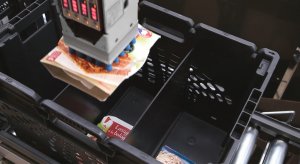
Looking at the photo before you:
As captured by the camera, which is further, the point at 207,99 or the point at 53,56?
the point at 207,99

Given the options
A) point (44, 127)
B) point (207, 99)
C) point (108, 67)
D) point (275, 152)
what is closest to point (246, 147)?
point (275, 152)

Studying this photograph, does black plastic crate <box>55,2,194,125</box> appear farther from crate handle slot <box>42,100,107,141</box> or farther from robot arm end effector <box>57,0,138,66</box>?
crate handle slot <box>42,100,107,141</box>

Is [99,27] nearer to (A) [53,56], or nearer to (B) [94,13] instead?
(B) [94,13]

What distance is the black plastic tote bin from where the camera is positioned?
2.83ft

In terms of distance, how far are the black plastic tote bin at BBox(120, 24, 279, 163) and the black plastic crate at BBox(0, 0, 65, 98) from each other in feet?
1.23

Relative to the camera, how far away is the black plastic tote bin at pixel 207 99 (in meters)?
0.86

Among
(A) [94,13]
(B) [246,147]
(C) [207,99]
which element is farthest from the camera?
(C) [207,99]

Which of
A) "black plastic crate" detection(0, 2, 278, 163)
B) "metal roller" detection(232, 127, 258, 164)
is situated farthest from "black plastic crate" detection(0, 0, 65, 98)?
"metal roller" detection(232, 127, 258, 164)

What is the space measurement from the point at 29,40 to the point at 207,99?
0.53 m

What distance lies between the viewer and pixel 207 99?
106cm

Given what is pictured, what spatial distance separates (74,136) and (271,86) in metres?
0.75

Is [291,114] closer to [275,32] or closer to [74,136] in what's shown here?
[275,32]

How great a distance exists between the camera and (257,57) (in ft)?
2.90

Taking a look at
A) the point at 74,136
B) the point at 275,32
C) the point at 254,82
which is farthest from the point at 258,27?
the point at 74,136
